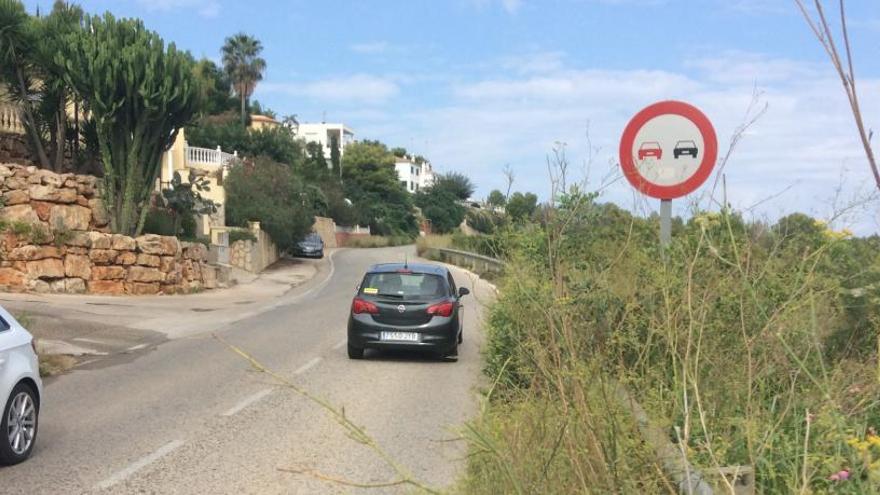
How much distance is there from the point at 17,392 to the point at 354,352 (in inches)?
259

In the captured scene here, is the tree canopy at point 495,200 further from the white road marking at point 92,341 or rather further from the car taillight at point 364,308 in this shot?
the white road marking at point 92,341

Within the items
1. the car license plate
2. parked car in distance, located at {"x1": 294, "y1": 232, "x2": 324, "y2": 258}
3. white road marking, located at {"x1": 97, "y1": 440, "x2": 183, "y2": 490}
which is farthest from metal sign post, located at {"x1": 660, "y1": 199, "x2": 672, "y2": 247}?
parked car in distance, located at {"x1": 294, "y1": 232, "x2": 324, "y2": 258}

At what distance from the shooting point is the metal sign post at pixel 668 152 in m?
5.72

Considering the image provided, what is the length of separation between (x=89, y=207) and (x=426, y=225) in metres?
65.1

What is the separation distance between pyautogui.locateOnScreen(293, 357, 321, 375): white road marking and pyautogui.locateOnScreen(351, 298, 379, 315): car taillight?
3.12 feet

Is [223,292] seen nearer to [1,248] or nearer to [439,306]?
[1,248]

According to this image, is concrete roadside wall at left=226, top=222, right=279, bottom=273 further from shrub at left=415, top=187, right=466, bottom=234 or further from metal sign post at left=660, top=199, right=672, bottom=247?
shrub at left=415, top=187, right=466, bottom=234

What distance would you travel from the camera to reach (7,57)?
22766 mm

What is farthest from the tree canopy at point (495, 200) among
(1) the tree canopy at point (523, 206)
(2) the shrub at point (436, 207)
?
(2) the shrub at point (436, 207)

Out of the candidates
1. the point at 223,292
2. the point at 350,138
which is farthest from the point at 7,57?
the point at 350,138

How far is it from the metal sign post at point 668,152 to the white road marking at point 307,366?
6734 mm

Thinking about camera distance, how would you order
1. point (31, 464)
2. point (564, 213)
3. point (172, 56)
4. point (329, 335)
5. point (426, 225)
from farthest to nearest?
point (426, 225) < point (172, 56) < point (329, 335) < point (31, 464) < point (564, 213)

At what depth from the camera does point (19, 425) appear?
21.8 feet

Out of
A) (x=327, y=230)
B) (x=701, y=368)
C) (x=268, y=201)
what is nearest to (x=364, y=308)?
(x=701, y=368)
